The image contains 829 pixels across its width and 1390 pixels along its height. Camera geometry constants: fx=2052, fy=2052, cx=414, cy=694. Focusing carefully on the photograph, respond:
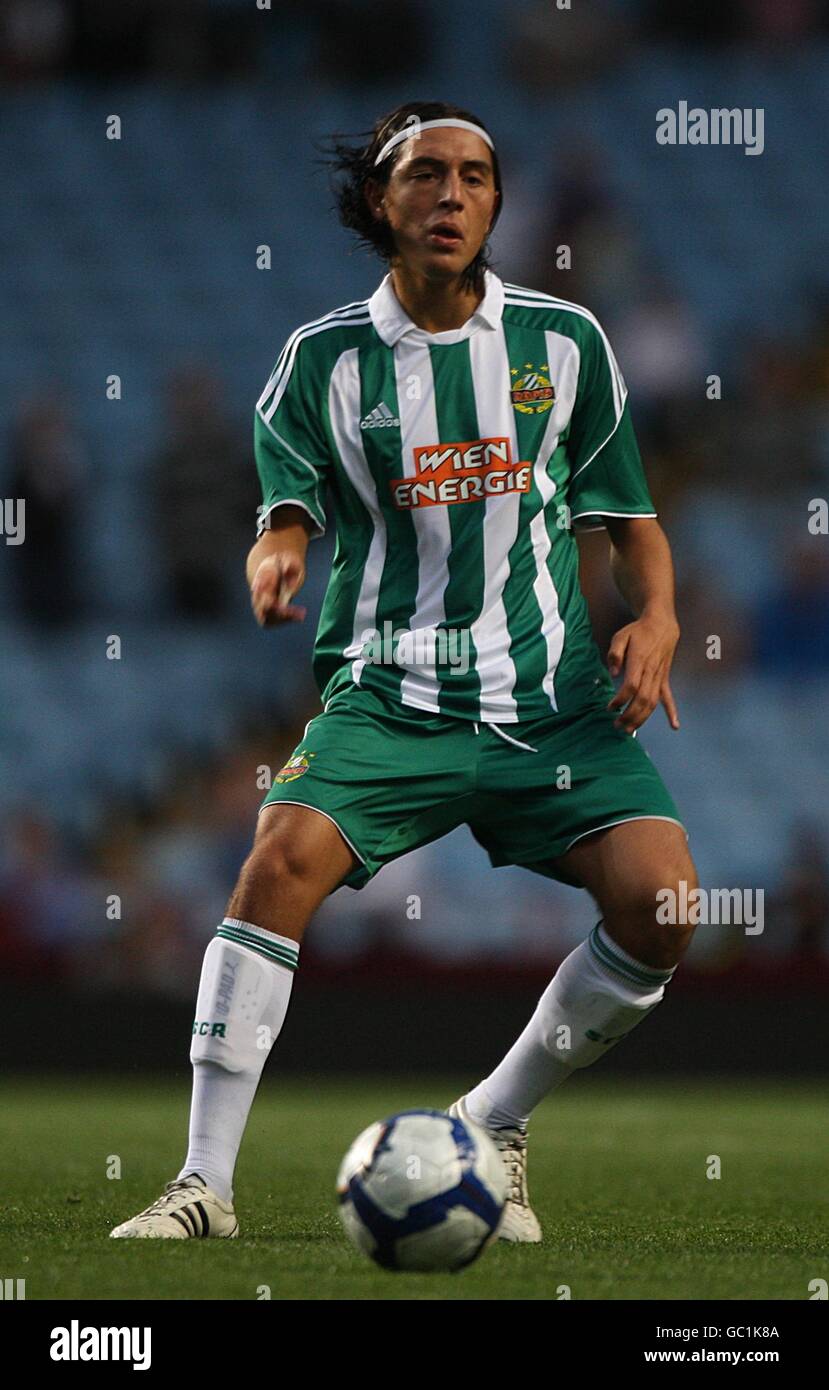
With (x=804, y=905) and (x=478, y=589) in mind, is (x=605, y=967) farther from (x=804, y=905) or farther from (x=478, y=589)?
(x=804, y=905)

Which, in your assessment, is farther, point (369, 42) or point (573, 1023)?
point (369, 42)

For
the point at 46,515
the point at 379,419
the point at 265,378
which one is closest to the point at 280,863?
the point at 379,419

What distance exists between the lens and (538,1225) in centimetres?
458

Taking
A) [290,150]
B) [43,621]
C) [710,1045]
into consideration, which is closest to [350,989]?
[710,1045]

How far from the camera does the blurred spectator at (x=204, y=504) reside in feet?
40.8

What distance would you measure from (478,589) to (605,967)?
36.1 inches

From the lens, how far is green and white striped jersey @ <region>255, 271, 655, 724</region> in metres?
4.74

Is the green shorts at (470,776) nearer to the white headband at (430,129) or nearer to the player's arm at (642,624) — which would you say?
the player's arm at (642,624)

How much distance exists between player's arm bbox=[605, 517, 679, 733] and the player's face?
2.42 ft

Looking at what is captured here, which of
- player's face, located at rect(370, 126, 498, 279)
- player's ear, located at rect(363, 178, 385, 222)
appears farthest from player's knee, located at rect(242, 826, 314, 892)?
player's ear, located at rect(363, 178, 385, 222)

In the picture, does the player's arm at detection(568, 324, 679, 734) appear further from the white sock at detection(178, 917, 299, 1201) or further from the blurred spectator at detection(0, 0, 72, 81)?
the blurred spectator at detection(0, 0, 72, 81)

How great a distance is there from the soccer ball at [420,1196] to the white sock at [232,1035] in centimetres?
59

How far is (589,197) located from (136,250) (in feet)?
10.6

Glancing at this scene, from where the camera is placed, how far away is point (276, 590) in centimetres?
430
